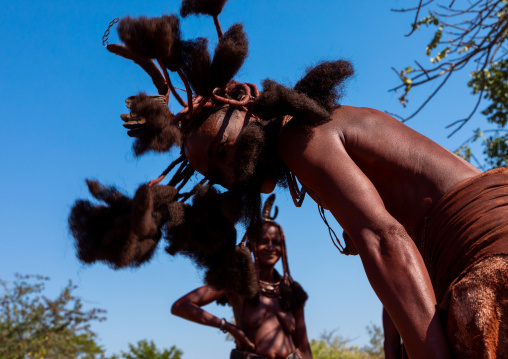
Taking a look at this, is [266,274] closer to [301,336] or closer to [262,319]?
[262,319]

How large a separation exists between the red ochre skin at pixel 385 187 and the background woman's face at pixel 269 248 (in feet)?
15.3

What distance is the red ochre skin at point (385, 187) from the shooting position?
1728 millimetres

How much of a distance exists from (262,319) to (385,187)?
15.0ft

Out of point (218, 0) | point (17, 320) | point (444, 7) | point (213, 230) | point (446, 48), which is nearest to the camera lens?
point (218, 0)

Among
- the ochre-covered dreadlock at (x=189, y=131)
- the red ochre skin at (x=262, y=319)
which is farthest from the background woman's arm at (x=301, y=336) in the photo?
the ochre-covered dreadlock at (x=189, y=131)

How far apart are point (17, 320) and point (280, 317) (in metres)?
6.15

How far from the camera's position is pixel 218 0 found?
8.32 ft

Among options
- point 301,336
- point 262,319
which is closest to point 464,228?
point 262,319

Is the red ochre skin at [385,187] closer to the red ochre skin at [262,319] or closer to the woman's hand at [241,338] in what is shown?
the woman's hand at [241,338]

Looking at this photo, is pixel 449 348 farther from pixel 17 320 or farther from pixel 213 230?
pixel 17 320

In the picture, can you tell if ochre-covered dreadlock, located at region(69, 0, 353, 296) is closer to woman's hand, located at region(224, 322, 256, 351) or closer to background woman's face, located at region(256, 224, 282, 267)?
woman's hand, located at region(224, 322, 256, 351)

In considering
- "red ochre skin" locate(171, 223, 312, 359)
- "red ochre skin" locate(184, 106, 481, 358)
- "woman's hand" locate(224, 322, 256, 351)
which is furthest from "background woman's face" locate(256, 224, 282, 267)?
"red ochre skin" locate(184, 106, 481, 358)

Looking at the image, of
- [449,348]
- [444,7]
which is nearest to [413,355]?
[449,348]

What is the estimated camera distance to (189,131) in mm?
2693
